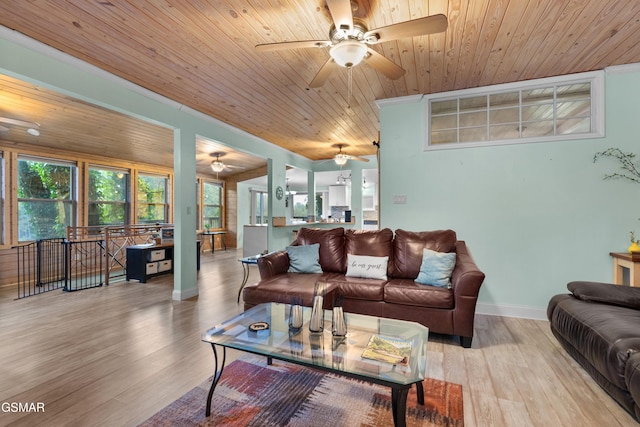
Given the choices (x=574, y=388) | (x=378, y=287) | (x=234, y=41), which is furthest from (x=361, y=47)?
(x=574, y=388)

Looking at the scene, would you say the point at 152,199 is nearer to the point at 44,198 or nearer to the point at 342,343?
the point at 44,198

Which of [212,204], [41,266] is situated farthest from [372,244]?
[212,204]

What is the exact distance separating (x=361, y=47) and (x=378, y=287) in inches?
82.8

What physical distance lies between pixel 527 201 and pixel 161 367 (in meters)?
4.04

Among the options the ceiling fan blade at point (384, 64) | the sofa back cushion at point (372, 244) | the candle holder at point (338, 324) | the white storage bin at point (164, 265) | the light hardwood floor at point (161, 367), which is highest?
the ceiling fan blade at point (384, 64)

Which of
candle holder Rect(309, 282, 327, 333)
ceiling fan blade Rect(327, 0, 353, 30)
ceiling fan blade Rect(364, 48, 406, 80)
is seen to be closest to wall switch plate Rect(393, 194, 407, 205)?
ceiling fan blade Rect(364, 48, 406, 80)

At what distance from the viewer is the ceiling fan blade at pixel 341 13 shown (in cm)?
162

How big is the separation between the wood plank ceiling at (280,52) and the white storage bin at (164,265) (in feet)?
8.31

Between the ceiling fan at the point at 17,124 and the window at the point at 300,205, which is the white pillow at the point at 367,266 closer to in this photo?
the ceiling fan at the point at 17,124

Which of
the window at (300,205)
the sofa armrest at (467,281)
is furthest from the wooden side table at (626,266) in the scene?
the window at (300,205)

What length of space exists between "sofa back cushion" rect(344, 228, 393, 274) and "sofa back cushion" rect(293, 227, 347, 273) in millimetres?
99

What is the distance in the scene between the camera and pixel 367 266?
3.30 m

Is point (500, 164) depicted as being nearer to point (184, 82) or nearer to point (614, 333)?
point (614, 333)

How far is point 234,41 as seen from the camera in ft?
8.34
